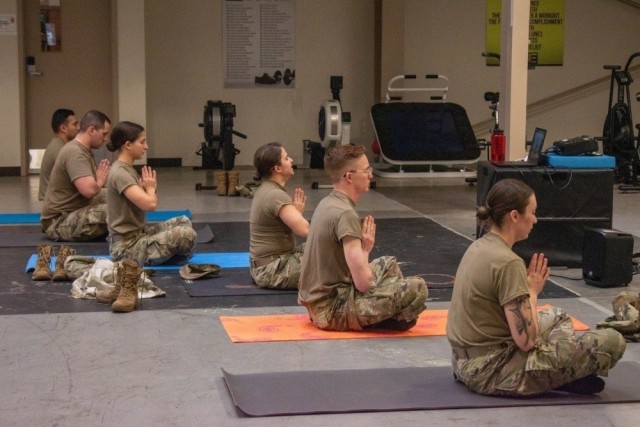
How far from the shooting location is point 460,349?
4.45m

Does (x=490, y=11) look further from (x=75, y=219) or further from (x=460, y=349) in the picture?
(x=460, y=349)

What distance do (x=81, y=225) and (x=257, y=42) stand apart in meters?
6.52

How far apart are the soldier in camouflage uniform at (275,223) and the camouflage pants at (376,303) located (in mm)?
811

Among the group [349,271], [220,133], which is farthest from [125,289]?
[220,133]

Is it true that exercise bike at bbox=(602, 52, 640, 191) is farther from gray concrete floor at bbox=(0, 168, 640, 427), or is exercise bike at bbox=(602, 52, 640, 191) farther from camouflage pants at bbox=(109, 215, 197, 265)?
camouflage pants at bbox=(109, 215, 197, 265)

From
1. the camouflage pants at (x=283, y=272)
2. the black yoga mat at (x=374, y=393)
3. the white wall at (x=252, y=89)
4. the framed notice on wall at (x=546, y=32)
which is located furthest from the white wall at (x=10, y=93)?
the black yoga mat at (x=374, y=393)

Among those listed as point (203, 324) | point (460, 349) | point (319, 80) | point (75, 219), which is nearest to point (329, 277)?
point (203, 324)

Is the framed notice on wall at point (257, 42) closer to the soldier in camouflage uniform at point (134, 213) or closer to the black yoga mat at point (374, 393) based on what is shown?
the soldier in camouflage uniform at point (134, 213)

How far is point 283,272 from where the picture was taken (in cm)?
665

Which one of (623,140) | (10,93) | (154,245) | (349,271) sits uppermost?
(10,93)

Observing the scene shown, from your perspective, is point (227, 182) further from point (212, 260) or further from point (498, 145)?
point (212, 260)

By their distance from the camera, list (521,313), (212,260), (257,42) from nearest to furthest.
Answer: (521,313), (212,260), (257,42)

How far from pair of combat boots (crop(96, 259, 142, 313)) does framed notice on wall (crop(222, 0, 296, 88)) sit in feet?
28.1

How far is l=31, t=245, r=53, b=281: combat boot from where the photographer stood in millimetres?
6996
